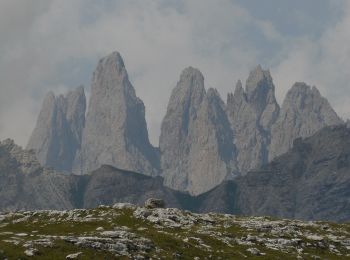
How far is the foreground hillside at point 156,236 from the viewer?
174ft

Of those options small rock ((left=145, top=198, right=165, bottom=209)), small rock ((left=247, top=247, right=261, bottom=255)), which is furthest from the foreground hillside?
small rock ((left=145, top=198, right=165, bottom=209))

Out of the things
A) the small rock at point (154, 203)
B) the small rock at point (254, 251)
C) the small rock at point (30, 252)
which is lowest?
the small rock at point (30, 252)

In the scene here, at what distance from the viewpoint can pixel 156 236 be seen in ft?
201

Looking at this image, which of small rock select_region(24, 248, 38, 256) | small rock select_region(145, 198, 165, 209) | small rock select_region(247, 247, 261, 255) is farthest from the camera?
small rock select_region(145, 198, 165, 209)

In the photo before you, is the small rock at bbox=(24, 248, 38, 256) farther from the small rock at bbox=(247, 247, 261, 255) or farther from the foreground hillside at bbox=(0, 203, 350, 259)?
the small rock at bbox=(247, 247, 261, 255)

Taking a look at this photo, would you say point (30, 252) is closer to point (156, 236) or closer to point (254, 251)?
point (156, 236)

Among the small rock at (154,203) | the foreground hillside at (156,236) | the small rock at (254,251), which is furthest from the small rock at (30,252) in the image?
the small rock at (154,203)

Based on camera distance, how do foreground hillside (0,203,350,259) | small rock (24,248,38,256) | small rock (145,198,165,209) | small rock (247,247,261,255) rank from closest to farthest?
small rock (24,248,38,256), foreground hillside (0,203,350,259), small rock (247,247,261,255), small rock (145,198,165,209)

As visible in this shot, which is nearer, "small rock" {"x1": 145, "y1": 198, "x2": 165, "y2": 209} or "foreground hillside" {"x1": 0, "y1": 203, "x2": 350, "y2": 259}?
"foreground hillside" {"x1": 0, "y1": 203, "x2": 350, "y2": 259}

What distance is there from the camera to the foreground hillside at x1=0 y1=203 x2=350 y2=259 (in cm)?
5294

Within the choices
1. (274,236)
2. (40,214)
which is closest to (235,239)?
(274,236)

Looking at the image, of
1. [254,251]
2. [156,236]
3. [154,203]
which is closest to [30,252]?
[156,236]

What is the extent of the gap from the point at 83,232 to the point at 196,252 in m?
12.1

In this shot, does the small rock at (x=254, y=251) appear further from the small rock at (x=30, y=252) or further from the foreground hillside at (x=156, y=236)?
the small rock at (x=30, y=252)
